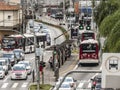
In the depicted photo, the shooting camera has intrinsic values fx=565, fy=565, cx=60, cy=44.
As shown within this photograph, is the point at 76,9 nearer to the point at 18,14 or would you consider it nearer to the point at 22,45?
the point at 18,14

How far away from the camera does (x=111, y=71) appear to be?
429 inches

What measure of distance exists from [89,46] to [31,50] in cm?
1688

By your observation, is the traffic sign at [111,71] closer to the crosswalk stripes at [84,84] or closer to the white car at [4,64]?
the crosswalk stripes at [84,84]

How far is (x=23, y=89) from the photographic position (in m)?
45.4

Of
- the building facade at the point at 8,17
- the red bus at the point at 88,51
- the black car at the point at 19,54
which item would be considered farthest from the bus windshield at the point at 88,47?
the building facade at the point at 8,17

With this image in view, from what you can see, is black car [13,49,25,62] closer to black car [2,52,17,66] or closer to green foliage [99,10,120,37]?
black car [2,52,17,66]

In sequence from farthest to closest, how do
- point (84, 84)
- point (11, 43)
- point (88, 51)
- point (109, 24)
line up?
point (11, 43)
point (88, 51)
point (84, 84)
point (109, 24)

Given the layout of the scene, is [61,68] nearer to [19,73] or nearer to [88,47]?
[88,47]

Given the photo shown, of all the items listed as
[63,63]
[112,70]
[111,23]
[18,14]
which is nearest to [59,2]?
[18,14]

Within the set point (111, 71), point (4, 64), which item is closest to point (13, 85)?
point (4, 64)

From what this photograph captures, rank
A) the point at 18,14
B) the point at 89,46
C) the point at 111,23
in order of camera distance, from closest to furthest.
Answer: the point at 111,23
the point at 89,46
the point at 18,14

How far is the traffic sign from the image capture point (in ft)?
35.5

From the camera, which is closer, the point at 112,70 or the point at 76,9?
the point at 112,70

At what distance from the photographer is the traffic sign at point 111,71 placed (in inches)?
426
